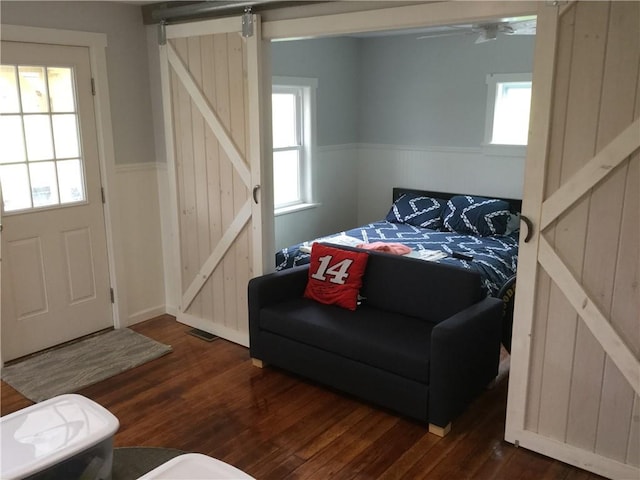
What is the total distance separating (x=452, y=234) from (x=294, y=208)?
1649 millimetres

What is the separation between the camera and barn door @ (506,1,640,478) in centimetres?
236

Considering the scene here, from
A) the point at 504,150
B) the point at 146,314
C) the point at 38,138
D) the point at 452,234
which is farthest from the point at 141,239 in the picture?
the point at 504,150

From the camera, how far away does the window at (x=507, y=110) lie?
5559 millimetres

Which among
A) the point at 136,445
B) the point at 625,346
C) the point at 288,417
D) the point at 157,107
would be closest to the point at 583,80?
the point at 625,346

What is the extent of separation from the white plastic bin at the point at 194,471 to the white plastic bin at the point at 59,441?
1.25ft

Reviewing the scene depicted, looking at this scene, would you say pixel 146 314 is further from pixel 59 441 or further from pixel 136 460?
pixel 59 441

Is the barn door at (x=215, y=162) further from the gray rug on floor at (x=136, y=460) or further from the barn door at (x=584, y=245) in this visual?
the barn door at (x=584, y=245)

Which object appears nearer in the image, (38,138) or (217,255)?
(38,138)

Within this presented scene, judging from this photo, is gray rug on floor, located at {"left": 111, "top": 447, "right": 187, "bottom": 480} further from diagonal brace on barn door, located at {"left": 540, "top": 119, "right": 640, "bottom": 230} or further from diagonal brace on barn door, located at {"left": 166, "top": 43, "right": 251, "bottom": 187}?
diagonal brace on barn door, located at {"left": 540, "top": 119, "right": 640, "bottom": 230}

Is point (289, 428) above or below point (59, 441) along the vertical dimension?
below

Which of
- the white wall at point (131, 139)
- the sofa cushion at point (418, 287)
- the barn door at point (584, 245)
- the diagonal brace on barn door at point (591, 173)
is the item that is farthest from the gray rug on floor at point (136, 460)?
the diagonal brace on barn door at point (591, 173)

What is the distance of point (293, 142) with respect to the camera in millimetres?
5934

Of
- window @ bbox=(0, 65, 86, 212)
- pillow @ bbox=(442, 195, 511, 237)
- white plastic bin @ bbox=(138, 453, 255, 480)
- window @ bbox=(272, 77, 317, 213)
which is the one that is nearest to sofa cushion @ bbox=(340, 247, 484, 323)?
white plastic bin @ bbox=(138, 453, 255, 480)

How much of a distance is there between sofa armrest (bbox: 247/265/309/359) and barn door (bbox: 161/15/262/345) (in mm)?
236
